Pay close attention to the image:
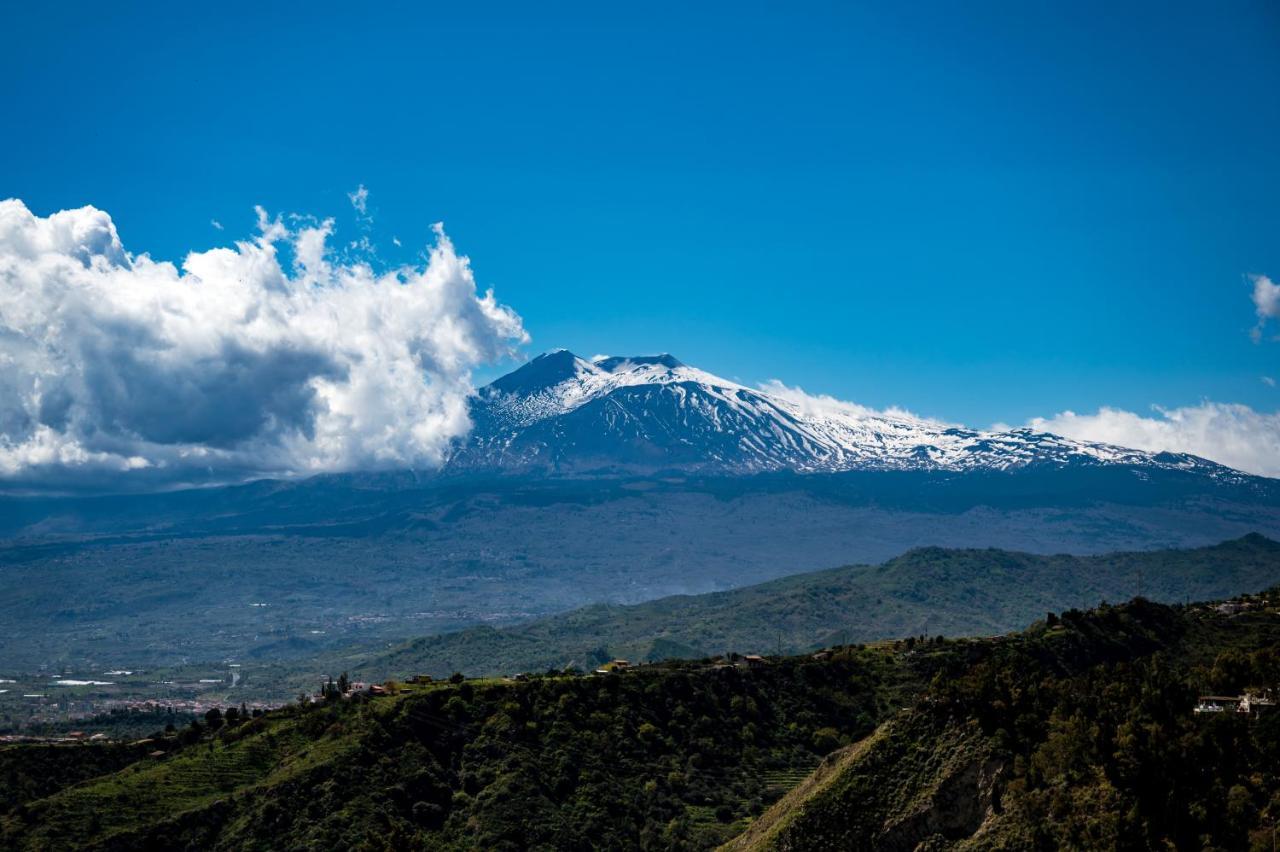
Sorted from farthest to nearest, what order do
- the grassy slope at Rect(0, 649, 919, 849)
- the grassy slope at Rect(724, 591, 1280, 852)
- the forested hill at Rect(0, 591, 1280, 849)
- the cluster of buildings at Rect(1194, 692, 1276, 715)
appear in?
the grassy slope at Rect(0, 649, 919, 849)
the cluster of buildings at Rect(1194, 692, 1276, 715)
the forested hill at Rect(0, 591, 1280, 849)
the grassy slope at Rect(724, 591, 1280, 852)

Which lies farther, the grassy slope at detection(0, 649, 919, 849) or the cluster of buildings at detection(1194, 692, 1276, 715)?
the grassy slope at detection(0, 649, 919, 849)

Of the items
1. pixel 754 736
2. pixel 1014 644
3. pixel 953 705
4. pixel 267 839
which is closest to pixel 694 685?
pixel 754 736

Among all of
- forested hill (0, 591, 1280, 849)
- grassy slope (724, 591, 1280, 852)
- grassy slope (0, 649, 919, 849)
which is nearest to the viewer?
grassy slope (724, 591, 1280, 852)

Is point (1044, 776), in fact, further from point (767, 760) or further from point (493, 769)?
point (767, 760)

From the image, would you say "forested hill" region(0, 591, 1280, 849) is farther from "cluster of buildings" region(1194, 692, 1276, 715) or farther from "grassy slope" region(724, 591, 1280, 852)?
"cluster of buildings" region(1194, 692, 1276, 715)

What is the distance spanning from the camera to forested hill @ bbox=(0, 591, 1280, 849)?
44.6 m

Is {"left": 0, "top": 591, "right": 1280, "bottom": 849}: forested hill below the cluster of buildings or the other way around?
below

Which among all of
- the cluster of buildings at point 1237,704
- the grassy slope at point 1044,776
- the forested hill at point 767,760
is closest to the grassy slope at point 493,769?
the forested hill at point 767,760

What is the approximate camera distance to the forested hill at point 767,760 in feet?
146

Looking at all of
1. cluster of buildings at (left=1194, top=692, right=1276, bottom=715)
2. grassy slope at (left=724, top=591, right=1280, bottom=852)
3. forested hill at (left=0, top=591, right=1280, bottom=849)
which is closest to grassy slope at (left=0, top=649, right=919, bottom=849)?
forested hill at (left=0, top=591, right=1280, bottom=849)

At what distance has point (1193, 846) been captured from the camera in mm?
41781

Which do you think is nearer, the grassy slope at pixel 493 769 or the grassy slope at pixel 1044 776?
the grassy slope at pixel 1044 776

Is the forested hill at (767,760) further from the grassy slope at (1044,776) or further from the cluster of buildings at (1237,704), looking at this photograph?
the cluster of buildings at (1237,704)

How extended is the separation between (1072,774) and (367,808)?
41.4 metres
